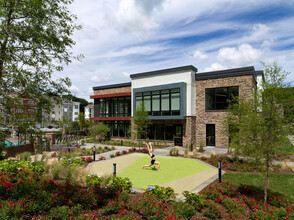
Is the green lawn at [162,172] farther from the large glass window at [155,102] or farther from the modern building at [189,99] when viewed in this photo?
the large glass window at [155,102]

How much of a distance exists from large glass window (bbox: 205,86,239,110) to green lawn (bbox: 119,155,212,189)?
9049mm

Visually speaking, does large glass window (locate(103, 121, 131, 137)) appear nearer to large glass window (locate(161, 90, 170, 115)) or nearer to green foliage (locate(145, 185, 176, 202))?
large glass window (locate(161, 90, 170, 115))

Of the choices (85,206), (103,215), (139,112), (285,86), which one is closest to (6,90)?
(85,206)

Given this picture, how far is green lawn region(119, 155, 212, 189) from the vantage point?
1016 centimetres

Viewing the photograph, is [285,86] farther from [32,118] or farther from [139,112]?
[139,112]

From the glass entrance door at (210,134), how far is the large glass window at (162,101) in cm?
392

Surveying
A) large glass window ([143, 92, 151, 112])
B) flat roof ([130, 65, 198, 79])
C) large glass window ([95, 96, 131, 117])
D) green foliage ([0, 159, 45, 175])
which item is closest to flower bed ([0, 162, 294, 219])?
green foliage ([0, 159, 45, 175])

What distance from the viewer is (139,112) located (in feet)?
73.2

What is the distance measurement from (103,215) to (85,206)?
2.32 feet

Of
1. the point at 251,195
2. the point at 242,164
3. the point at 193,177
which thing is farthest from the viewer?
the point at 242,164

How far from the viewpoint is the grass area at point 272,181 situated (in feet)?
28.3

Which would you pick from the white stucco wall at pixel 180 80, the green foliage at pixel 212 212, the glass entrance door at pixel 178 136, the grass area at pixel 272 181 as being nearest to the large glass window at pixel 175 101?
the white stucco wall at pixel 180 80

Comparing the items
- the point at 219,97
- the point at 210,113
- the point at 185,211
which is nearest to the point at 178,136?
the point at 210,113

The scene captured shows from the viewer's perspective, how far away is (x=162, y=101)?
24.2 meters
